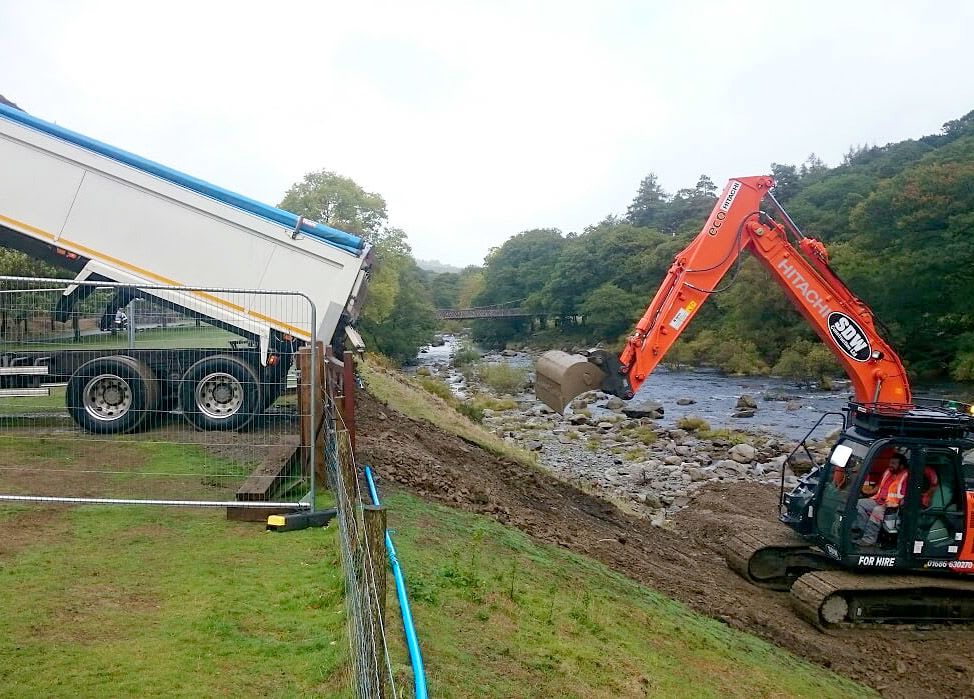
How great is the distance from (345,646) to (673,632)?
10.9ft

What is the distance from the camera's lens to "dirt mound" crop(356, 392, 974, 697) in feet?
24.1

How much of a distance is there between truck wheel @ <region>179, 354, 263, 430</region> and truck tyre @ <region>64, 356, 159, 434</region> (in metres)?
0.37

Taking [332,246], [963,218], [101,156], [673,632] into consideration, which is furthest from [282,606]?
[963,218]

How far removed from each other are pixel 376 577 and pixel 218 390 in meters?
5.58

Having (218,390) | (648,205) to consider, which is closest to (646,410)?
(218,390)

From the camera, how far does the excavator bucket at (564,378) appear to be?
943cm

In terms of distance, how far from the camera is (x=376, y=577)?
12.2 feet

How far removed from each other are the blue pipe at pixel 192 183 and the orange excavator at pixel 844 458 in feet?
11.3

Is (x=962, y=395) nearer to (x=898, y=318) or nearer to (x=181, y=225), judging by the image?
(x=898, y=318)

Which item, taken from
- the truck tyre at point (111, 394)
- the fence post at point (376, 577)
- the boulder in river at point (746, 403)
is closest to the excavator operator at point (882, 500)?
the fence post at point (376, 577)

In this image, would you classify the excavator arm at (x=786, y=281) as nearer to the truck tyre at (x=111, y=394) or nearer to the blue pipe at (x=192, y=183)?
the blue pipe at (x=192, y=183)

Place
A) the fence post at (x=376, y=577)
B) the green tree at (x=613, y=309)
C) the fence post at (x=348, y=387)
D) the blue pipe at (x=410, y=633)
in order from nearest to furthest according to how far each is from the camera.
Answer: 1. the fence post at (x=376, y=577)
2. the blue pipe at (x=410, y=633)
3. the fence post at (x=348, y=387)
4. the green tree at (x=613, y=309)

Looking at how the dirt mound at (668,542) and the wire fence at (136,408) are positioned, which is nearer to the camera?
the wire fence at (136,408)

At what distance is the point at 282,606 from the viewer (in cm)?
500
